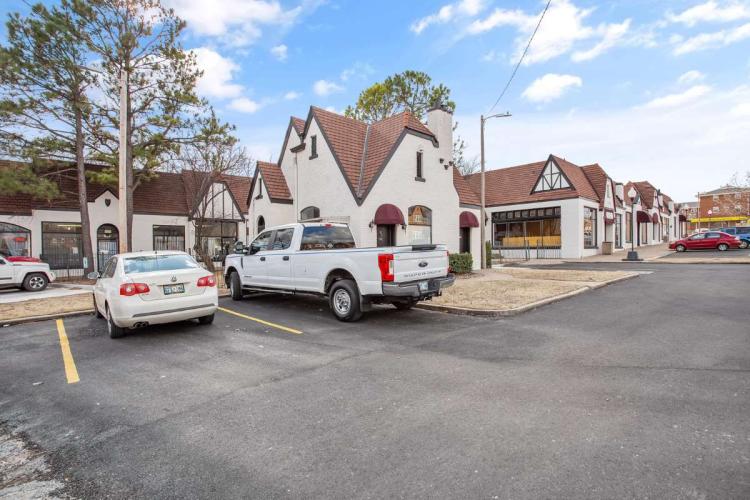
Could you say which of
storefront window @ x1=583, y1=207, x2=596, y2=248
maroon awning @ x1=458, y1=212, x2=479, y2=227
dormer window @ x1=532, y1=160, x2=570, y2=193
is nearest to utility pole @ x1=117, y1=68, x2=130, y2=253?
maroon awning @ x1=458, y1=212, x2=479, y2=227

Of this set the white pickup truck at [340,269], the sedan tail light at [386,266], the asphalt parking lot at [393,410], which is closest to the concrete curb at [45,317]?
the asphalt parking lot at [393,410]

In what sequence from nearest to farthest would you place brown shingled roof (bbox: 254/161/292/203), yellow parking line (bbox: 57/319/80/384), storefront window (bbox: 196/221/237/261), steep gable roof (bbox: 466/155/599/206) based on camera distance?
yellow parking line (bbox: 57/319/80/384), brown shingled roof (bbox: 254/161/292/203), storefront window (bbox: 196/221/237/261), steep gable roof (bbox: 466/155/599/206)

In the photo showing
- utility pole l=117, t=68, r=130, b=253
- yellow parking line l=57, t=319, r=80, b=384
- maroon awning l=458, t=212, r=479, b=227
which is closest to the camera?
yellow parking line l=57, t=319, r=80, b=384

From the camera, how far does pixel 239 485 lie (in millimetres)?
2795

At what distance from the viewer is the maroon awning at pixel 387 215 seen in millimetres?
15742

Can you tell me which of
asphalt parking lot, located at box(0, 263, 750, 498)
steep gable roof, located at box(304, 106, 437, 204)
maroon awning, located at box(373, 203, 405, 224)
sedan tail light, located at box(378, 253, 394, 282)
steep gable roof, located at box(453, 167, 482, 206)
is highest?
steep gable roof, located at box(304, 106, 437, 204)

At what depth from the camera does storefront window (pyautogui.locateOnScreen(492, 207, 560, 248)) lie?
31.4 meters

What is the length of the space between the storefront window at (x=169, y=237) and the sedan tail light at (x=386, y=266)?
76.8 feet

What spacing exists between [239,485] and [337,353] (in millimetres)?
3364

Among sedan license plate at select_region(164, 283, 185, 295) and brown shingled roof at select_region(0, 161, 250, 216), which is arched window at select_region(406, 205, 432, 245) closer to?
sedan license plate at select_region(164, 283, 185, 295)

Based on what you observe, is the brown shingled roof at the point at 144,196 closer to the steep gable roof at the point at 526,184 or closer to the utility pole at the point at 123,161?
the utility pole at the point at 123,161

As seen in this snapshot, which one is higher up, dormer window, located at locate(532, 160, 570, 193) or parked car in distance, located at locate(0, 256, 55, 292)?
dormer window, located at locate(532, 160, 570, 193)

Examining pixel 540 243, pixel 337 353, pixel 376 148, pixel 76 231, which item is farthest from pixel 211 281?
pixel 540 243

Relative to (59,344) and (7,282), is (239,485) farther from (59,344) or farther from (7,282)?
(7,282)
